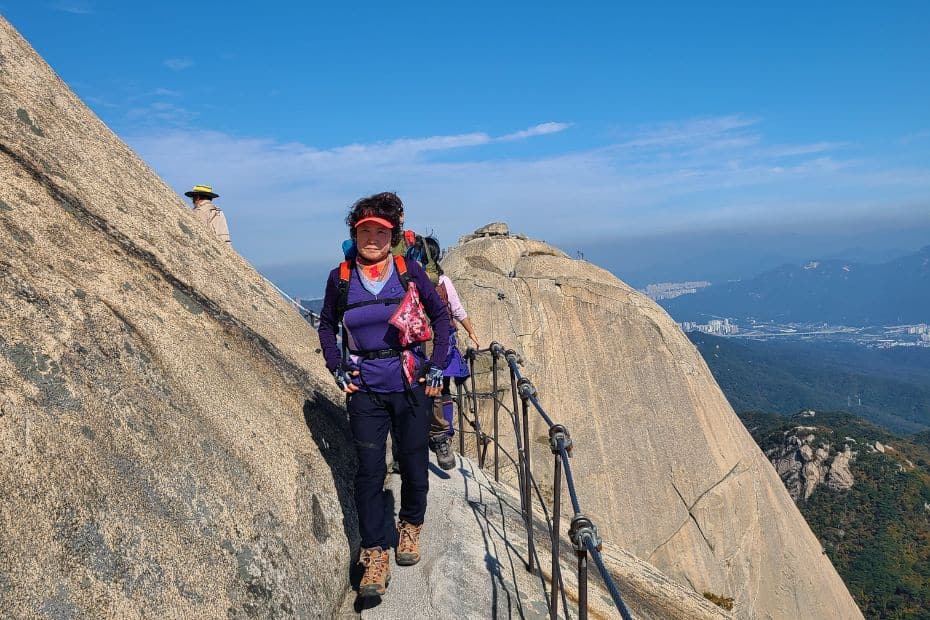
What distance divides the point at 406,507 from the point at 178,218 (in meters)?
4.71

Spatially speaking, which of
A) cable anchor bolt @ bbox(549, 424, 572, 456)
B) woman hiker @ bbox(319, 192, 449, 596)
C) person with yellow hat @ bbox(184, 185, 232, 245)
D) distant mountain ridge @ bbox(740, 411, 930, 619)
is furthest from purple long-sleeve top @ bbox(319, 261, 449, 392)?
distant mountain ridge @ bbox(740, 411, 930, 619)

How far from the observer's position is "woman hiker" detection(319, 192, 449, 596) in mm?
5355

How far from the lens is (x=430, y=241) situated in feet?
27.9

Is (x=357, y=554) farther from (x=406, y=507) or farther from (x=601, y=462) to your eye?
(x=601, y=462)

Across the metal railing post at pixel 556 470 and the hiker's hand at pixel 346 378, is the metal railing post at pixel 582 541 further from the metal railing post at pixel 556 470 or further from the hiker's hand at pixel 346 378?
the hiker's hand at pixel 346 378

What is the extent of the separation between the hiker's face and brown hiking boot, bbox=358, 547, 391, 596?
103 inches

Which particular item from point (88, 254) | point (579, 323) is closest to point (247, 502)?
point (88, 254)

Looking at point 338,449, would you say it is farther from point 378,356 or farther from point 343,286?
point 343,286

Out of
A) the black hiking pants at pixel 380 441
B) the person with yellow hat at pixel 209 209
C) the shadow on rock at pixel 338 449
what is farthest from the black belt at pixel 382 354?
the person with yellow hat at pixel 209 209

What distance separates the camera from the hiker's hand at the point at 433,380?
5535 mm

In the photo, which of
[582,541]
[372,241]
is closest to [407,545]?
[582,541]

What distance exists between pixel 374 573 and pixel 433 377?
1777mm

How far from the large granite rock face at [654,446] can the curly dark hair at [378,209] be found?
1126cm

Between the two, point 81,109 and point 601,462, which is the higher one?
point 81,109
